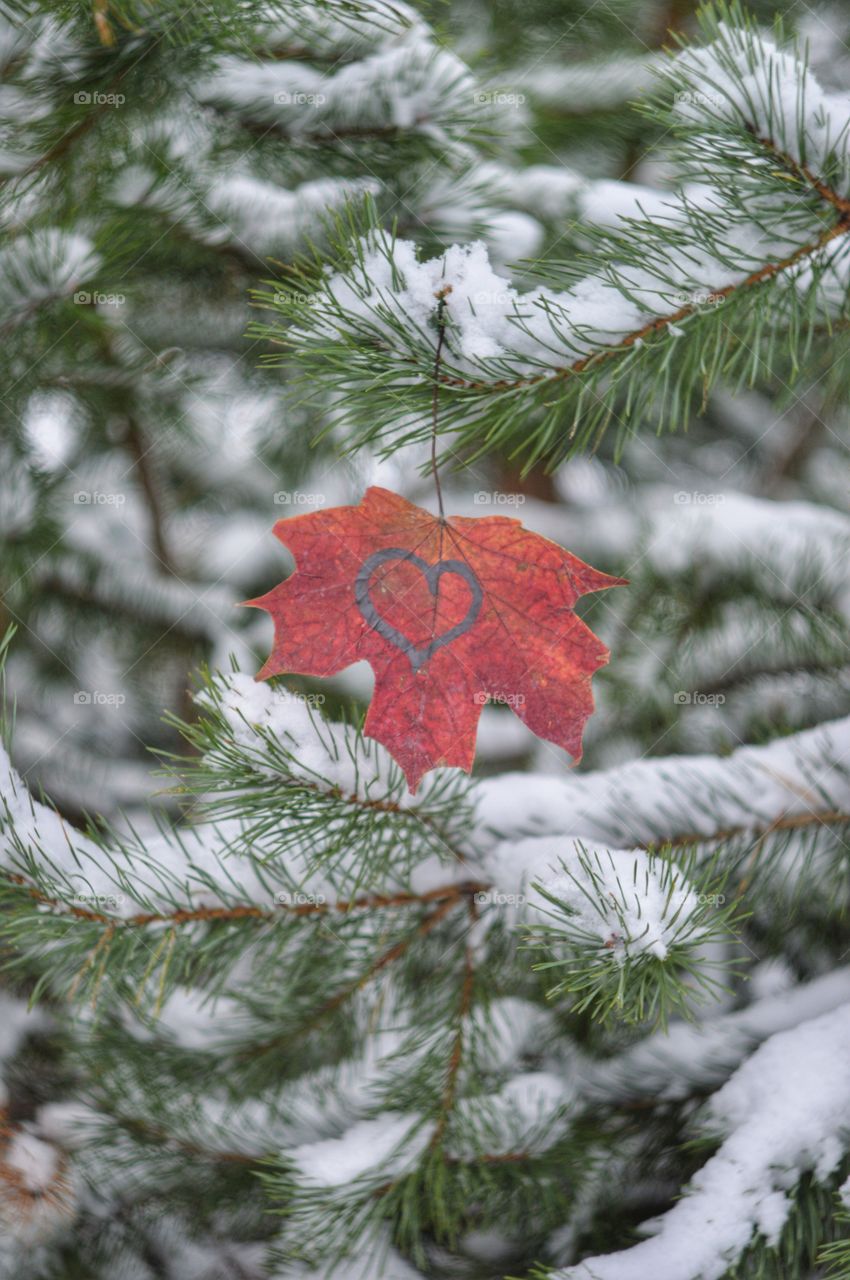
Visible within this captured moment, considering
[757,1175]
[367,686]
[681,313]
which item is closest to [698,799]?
[757,1175]

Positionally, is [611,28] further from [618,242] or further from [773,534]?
[618,242]

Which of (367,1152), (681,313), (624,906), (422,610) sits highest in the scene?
(681,313)

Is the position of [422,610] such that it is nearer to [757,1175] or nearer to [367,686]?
[757,1175]

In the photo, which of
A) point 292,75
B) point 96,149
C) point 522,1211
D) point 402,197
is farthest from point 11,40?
point 522,1211

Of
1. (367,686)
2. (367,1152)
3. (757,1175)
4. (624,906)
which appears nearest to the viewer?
(624,906)

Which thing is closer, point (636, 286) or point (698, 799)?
point (636, 286)

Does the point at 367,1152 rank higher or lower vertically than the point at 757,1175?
lower
